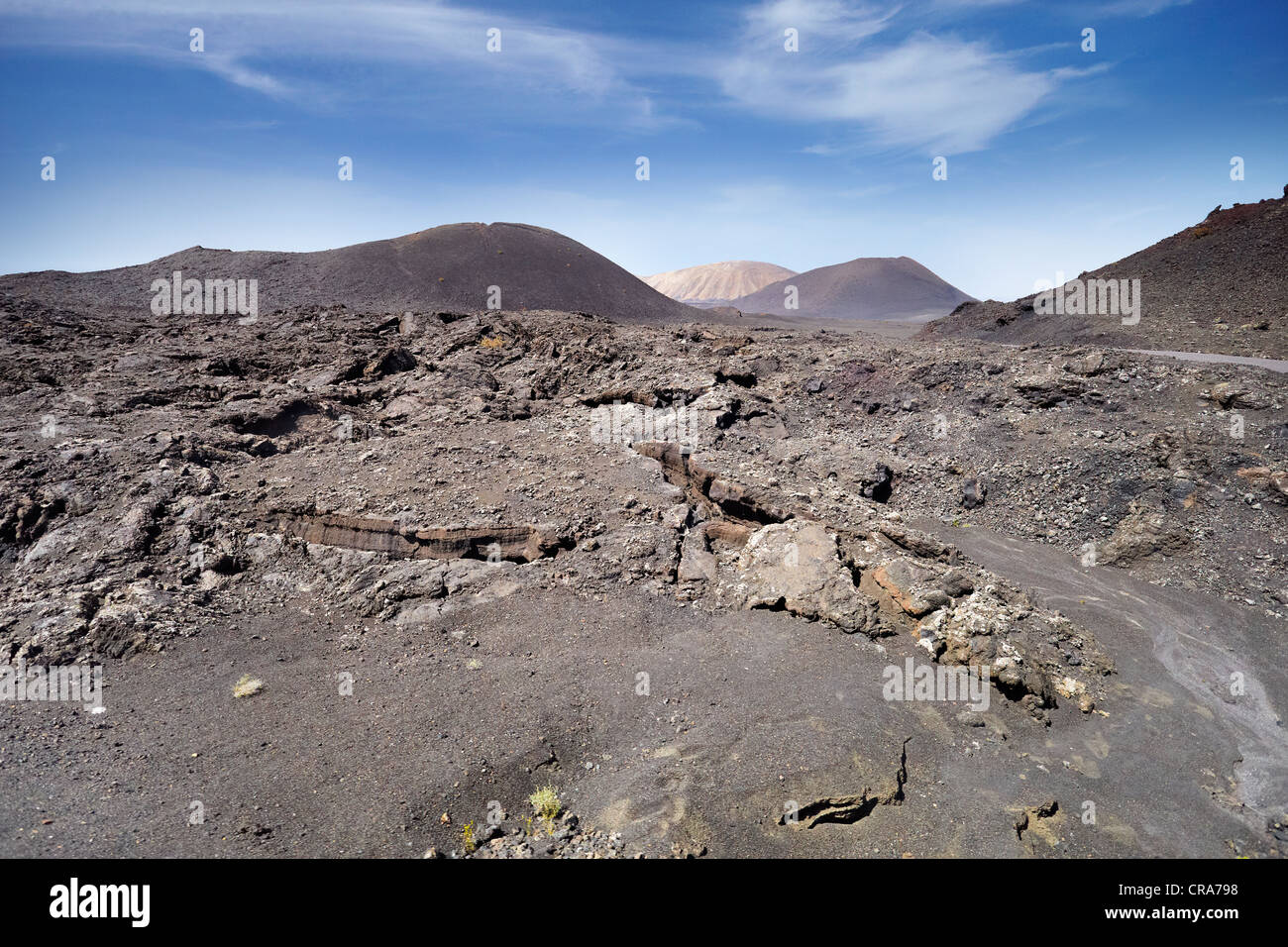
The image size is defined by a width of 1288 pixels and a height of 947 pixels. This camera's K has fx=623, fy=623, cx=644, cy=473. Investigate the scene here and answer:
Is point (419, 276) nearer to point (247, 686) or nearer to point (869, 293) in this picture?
point (247, 686)

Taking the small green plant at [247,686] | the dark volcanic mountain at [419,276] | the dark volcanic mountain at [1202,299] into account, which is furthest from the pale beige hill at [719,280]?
the small green plant at [247,686]

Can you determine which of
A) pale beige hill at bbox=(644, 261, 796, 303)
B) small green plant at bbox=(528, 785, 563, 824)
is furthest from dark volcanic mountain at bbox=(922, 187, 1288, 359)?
pale beige hill at bbox=(644, 261, 796, 303)

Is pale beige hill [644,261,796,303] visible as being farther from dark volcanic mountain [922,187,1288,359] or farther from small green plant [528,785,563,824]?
small green plant [528,785,563,824]

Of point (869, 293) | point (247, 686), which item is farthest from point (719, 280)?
point (247, 686)

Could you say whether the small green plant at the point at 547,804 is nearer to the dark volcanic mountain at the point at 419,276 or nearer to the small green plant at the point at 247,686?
the small green plant at the point at 247,686
